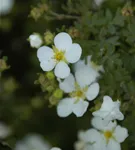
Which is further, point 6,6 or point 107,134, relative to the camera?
point 6,6

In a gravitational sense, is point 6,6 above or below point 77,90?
above

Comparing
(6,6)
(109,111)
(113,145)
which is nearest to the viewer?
(109,111)

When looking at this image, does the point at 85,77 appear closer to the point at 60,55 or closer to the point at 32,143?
the point at 60,55

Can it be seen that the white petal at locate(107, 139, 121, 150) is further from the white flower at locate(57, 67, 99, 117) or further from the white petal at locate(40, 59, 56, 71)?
the white petal at locate(40, 59, 56, 71)

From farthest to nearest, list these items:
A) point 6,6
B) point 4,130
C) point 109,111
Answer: point 6,6 < point 4,130 < point 109,111

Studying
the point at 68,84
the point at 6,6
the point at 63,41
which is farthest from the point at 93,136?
the point at 6,6

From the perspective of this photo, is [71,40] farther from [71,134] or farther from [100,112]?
[71,134]

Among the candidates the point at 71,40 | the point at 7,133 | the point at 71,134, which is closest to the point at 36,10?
the point at 71,40
